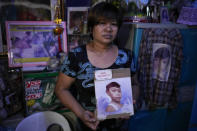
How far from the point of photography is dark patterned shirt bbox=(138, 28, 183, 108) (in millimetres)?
1351

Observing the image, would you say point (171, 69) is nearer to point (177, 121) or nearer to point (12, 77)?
point (177, 121)

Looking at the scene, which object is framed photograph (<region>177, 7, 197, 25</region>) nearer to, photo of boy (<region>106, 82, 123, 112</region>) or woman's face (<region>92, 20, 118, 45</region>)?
woman's face (<region>92, 20, 118, 45</region>)

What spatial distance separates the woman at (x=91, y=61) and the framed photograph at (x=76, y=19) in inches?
20.6

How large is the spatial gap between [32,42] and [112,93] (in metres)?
0.98

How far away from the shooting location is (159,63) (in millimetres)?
1419

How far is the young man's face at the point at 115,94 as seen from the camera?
86 centimetres

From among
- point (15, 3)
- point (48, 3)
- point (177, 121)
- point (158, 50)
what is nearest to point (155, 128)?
point (177, 121)

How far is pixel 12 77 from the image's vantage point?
1400 mm

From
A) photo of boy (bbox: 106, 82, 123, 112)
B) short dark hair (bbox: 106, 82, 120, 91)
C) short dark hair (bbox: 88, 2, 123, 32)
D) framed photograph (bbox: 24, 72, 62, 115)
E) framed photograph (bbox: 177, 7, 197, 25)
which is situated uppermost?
framed photograph (bbox: 177, 7, 197, 25)

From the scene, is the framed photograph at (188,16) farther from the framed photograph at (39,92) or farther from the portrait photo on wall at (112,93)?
the framed photograph at (39,92)

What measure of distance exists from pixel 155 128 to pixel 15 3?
1.93 m

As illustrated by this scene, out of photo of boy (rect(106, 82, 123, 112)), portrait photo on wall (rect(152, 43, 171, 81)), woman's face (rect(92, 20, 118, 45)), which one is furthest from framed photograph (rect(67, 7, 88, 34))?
photo of boy (rect(106, 82, 123, 112))

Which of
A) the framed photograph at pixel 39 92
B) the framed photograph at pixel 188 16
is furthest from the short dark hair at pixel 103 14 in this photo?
the framed photograph at pixel 188 16

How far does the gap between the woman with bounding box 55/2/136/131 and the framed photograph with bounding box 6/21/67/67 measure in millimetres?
543
